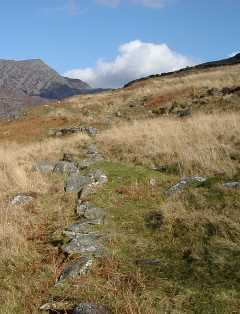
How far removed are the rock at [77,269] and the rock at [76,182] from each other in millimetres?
4984

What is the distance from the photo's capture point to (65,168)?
50.8 ft

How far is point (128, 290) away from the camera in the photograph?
257 inches

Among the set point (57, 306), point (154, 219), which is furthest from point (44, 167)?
point (57, 306)

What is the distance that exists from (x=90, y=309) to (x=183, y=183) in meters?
5.81

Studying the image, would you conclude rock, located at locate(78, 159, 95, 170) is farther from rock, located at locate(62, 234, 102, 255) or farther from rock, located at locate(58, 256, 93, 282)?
rock, located at locate(58, 256, 93, 282)

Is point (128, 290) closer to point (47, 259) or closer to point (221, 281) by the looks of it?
point (221, 281)

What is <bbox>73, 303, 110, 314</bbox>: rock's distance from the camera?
6.06m

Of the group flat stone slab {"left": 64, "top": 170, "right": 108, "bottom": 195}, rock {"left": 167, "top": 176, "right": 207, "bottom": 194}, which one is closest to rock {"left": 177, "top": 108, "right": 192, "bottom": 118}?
flat stone slab {"left": 64, "top": 170, "right": 108, "bottom": 195}

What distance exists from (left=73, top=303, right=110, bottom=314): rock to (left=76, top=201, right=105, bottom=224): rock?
3.69 m

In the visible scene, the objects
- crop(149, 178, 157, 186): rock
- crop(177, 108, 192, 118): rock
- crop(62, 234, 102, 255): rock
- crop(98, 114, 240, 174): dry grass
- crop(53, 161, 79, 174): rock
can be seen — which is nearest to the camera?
crop(62, 234, 102, 255): rock

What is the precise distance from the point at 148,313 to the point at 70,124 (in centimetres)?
2929

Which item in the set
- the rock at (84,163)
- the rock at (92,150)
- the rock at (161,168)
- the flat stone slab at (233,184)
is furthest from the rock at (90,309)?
the rock at (92,150)

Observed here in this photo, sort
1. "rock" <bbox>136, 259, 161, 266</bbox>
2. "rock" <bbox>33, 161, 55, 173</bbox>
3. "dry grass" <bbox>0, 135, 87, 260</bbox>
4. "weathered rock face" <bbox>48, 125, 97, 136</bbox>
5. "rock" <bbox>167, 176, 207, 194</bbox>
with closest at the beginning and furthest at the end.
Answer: "rock" <bbox>136, 259, 161, 266</bbox>, "dry grass" <bbox>0, 135, 87, 260</bbox>, "rock" <bbox>167, 176, 207, 194</bbox>, "rock" <bbox>33, 161, 55, 173</bbox>, "weathered rock face" <bbox>48, 125, 97, 136</bbox>

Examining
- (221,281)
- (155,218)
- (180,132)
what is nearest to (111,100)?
(180,132)
